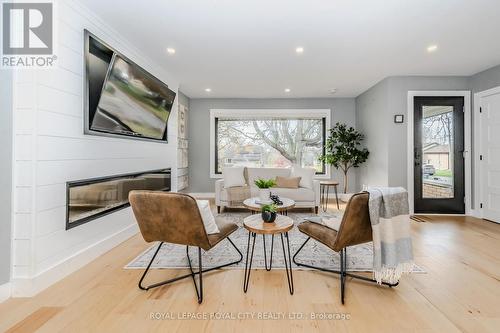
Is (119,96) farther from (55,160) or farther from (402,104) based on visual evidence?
(402,104)

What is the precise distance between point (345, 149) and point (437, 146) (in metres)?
1.68

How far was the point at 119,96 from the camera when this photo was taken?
8.80 ft

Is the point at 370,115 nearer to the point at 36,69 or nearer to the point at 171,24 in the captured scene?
the point at 171,24

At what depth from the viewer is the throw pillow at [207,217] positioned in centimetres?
186

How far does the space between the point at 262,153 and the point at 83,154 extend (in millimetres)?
4222

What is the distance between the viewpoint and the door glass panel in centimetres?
422

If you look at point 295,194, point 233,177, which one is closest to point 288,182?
Answer: point 295,194

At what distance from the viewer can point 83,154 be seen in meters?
2.32

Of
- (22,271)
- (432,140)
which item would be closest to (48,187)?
(22,271)

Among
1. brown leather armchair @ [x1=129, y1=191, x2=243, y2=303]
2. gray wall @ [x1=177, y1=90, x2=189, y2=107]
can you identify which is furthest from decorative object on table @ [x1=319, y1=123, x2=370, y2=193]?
brown leather armchair @ [x1=129, y1=191, x2=243, y2=303]

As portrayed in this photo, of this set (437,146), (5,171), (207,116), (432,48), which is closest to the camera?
(5,171)

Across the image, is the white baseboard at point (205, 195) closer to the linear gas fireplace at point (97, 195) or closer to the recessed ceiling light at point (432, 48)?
the linear gas fireplace at point (97, 195)

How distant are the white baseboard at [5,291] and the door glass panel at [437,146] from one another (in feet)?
18.4

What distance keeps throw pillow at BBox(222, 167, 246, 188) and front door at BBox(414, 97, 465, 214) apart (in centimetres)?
318
